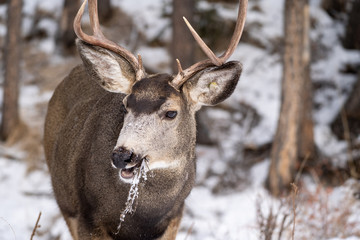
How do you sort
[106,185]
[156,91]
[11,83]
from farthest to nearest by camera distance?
[11,83], [106,185], [156,91]

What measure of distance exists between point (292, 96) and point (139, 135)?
616cm

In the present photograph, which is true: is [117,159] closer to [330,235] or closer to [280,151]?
[330,235]

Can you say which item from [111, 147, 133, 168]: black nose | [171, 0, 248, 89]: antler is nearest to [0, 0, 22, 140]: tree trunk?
[171, 0, 248, 89]: antler

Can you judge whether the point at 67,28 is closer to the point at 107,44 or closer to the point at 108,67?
the point at 108,67

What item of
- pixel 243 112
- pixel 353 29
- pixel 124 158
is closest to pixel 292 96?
pixel 243 112

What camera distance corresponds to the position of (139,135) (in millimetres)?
3873

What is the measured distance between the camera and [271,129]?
11625 mm

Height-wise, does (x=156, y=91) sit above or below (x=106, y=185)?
above

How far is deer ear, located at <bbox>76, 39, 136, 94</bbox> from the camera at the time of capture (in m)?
4.42

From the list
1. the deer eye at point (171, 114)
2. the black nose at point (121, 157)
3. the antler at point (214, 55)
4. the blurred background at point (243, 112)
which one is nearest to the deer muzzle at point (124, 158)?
the black nose at point (121, 157)

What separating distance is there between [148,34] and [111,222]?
10612 mm

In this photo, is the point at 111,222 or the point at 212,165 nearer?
the point at 111,222

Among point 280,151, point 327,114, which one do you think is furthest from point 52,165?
point 327,114

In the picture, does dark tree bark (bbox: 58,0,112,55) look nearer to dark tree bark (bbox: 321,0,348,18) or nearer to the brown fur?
dark tree bark (bbox: 321,0,348,18)
